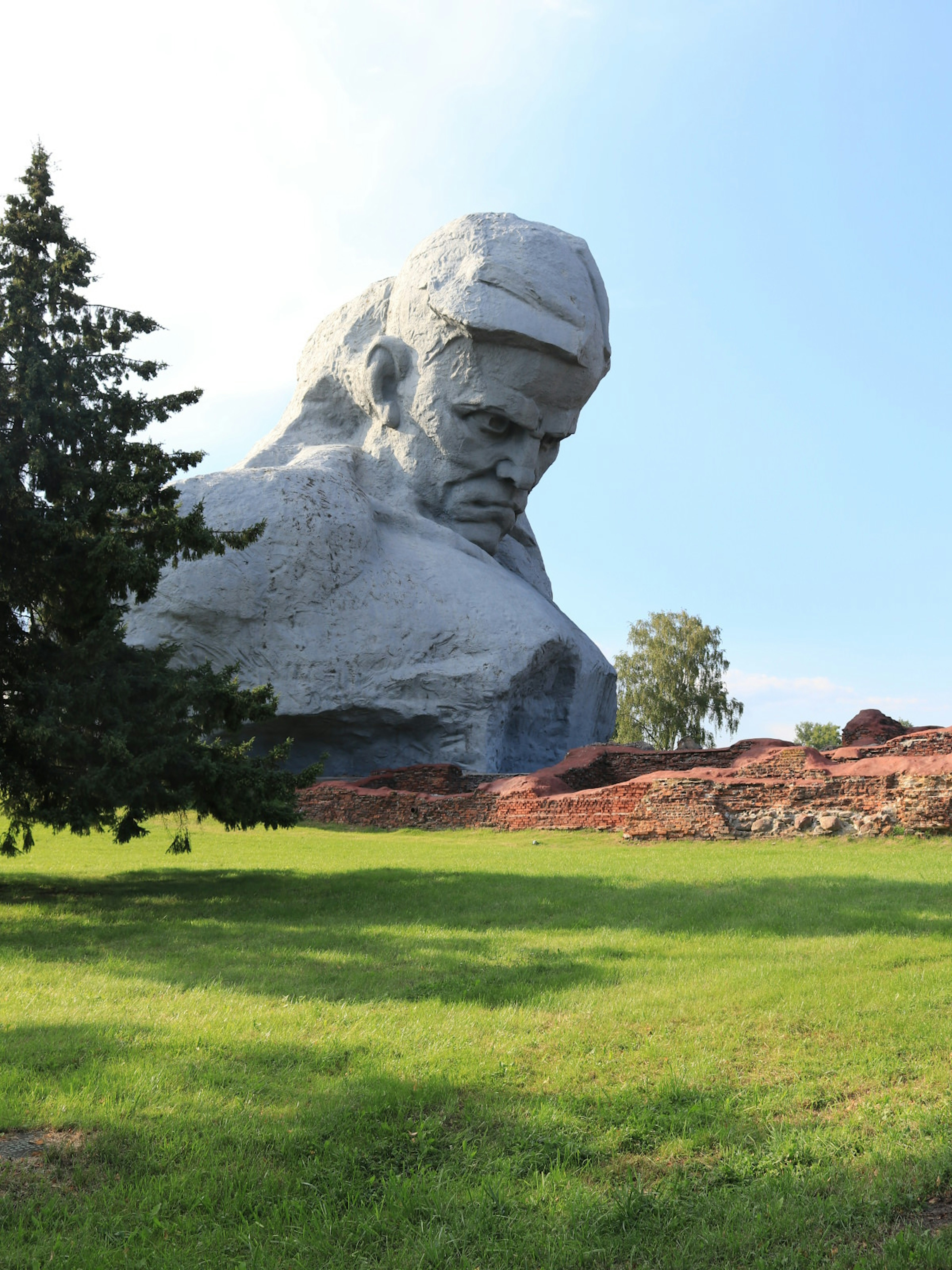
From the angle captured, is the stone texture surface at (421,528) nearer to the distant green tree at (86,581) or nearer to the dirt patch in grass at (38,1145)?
the distant green tree at (86,581)

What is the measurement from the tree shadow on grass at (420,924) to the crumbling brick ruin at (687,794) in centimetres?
355

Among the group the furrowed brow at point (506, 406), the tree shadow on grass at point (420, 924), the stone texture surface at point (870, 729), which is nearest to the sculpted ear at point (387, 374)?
the furrowed brow at point (506, 406)

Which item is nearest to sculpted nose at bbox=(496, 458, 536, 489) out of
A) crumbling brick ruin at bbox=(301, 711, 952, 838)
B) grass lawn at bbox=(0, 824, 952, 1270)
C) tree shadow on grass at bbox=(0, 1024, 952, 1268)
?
crumbling brick ruin at bbox=(301, 711, 952, 838)

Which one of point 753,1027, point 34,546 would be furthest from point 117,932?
point 753,1027

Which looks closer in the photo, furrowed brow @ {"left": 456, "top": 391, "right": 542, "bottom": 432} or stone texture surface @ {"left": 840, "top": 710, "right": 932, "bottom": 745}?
stone texture surface @ {"left": 840, "top": 710, "right": 932, "bottom": 745}

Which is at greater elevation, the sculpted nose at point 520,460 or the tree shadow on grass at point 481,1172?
the sculpted nose at point 520,460

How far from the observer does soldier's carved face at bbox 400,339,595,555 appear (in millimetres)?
25469

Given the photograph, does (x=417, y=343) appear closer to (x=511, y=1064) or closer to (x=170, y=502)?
(x=170, y=502)

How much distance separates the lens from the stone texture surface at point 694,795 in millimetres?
12039

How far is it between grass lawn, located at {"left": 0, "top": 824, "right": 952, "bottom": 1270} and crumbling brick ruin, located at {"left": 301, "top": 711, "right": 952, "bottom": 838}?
4548 millimetres

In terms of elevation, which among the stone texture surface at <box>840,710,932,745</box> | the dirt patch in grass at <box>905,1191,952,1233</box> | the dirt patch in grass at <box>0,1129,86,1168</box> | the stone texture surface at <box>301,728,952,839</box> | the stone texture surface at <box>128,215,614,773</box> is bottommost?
the dirt patch in grass at <box>0,1129,86,1168</box>

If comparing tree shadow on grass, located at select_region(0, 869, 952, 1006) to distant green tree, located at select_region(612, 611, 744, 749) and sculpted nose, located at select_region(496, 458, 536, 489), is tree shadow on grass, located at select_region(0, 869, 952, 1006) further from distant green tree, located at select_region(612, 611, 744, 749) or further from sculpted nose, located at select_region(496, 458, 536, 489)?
distant green tree, located at select_region(612, 611, 744, 749)

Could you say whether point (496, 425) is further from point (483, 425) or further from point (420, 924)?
point (420, 924)

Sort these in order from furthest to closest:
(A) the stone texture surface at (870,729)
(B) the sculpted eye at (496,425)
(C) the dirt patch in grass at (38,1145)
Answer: (B) the sculpted eye at (496,425) < (A) the stone texture surface at (870,729) < (C) the dirt patch in grass at (38,1145)
